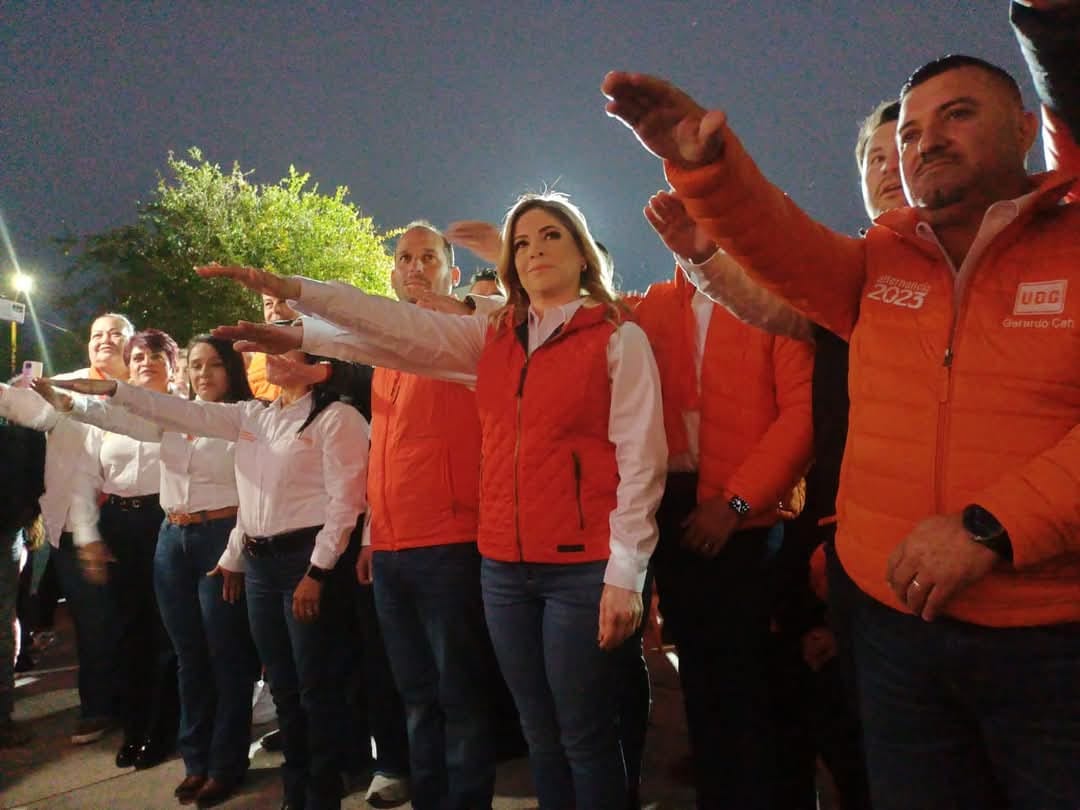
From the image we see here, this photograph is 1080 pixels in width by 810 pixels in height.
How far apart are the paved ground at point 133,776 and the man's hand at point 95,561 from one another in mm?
1046

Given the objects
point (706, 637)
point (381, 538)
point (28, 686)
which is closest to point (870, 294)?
point (706, 637)

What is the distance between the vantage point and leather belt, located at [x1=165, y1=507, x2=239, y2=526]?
3.56 metres

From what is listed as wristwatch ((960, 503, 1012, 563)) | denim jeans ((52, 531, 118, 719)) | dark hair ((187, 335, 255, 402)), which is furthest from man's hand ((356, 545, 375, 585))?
wristwatch ((960, 503, 1012, 563))

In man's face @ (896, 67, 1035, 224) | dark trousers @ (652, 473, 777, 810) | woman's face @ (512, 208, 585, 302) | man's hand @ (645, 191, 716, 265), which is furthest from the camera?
woman's face @ (512, 208, 585, 302)

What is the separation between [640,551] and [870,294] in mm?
1003

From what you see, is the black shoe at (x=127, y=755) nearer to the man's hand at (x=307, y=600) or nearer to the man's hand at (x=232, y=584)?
the man's hand at (x=232, y=584)

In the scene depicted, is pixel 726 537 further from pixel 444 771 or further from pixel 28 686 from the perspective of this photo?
pixel 28 686

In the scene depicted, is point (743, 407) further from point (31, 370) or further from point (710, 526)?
point (31, 370)

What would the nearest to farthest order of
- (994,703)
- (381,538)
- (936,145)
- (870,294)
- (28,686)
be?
(994,703)
(936,145)
(870,294)
(381,538)
(28,686)

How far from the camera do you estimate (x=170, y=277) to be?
73.7ft

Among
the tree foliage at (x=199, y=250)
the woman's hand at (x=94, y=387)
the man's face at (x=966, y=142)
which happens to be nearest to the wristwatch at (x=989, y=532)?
the man's face at (x=966, y=142)

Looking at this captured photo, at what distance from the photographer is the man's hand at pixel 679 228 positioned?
193cm

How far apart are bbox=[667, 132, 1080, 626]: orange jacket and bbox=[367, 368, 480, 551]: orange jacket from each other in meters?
1.58

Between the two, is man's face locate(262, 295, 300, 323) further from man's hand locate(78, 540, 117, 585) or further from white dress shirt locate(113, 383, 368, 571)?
man's hand locate(78, 540, 117, 585)
